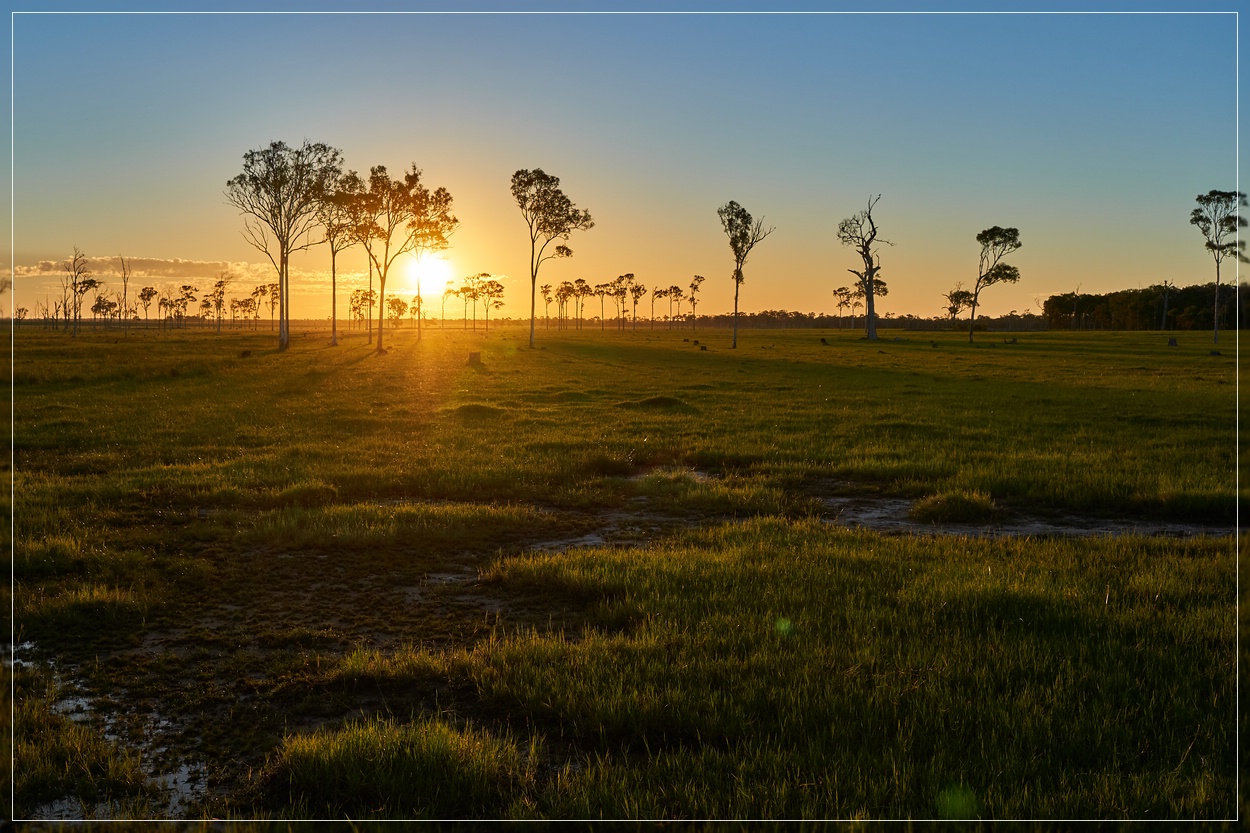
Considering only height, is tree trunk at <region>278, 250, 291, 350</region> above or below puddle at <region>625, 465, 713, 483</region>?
above

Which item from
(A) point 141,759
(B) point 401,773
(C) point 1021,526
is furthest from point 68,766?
(C) point 1021,526

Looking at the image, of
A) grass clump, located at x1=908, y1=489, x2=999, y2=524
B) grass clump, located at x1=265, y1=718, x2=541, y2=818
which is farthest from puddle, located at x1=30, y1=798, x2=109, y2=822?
grass clump, located at x1=908, y1=489, x2=999, y2=524

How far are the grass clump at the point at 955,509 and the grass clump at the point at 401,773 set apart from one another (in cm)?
897

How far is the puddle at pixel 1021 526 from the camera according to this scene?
10.9 metres

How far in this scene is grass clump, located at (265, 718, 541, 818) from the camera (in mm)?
4195

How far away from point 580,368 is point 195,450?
34.3 m

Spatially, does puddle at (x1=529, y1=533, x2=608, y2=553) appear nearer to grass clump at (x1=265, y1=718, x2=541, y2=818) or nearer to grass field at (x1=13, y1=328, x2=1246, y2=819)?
grass field at (x1=13, y1=328, x2=1246, y2=819)

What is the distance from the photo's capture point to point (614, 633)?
6.95m

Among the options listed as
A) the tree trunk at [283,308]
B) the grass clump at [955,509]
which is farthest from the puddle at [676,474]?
the tree trunk at [283,308]

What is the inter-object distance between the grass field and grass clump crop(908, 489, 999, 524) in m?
0.06

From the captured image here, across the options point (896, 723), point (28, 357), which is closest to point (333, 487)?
point (896, 723)

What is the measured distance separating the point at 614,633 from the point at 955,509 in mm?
7446

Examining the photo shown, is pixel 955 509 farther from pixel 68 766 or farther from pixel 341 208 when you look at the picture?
pixel 341 208

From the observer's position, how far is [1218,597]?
7434mm
